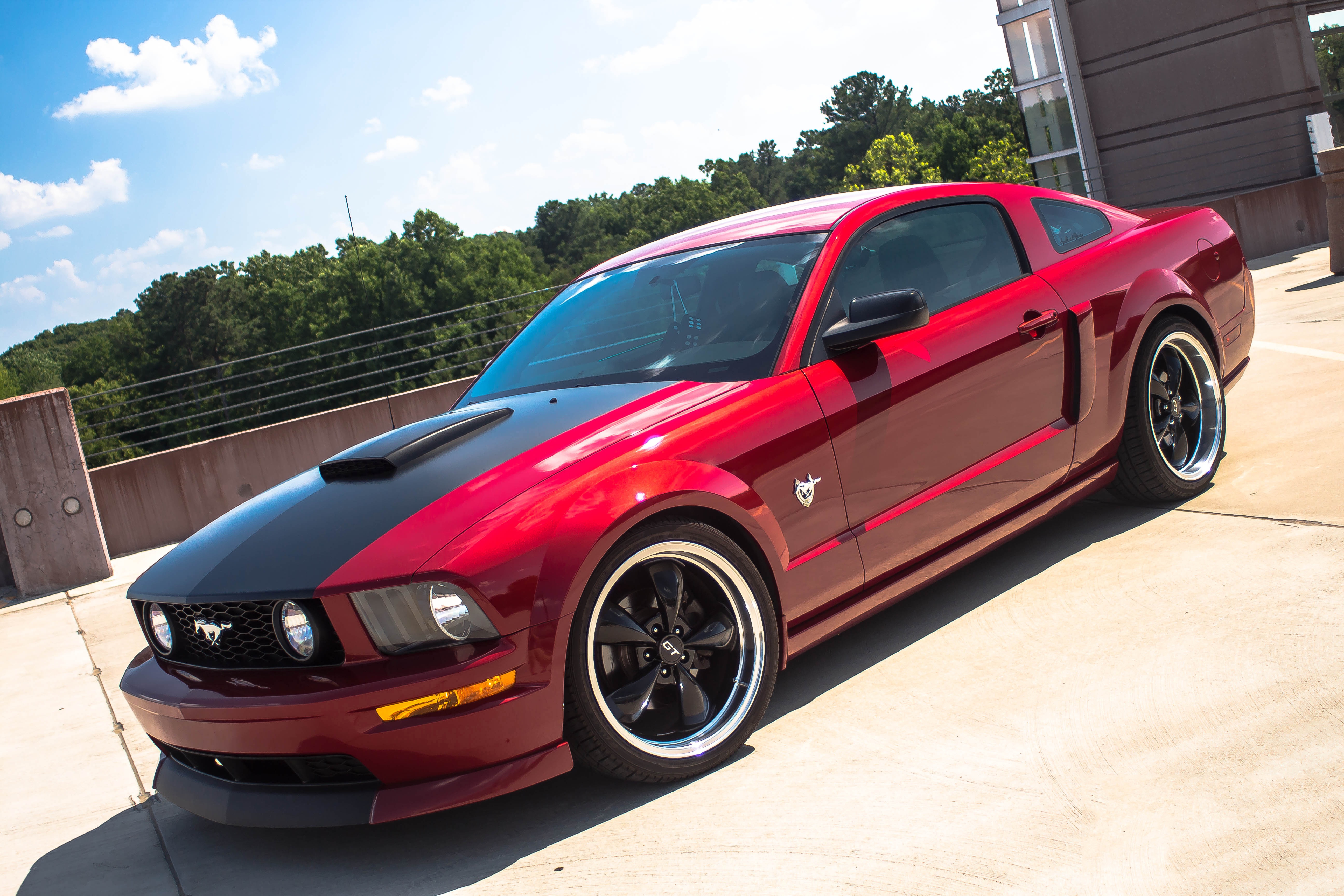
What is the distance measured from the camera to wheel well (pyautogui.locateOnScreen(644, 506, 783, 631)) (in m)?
2.78

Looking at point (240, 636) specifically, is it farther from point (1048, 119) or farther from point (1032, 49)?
point (1032, 49)

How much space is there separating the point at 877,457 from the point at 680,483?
0.76 meters

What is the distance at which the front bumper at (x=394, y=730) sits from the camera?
8.01ft

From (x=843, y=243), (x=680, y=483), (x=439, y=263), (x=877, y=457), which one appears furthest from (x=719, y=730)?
(x=439, y=263)

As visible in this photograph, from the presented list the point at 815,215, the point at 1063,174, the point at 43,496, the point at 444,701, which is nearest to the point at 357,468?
the point at 444,701

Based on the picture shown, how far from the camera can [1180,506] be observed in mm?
4297

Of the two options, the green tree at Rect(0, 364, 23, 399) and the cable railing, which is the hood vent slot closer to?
the cable railing

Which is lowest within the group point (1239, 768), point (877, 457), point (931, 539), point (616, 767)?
point (1239, 768)

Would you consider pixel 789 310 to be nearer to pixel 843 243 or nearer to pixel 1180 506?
pixel 843 243

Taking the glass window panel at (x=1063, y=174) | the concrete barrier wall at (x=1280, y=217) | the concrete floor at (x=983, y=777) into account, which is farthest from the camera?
the glass window panel at (x=1063, y=174)

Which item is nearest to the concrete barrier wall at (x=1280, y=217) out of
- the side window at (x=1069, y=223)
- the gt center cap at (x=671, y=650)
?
the side window at (x=1069, y=223)

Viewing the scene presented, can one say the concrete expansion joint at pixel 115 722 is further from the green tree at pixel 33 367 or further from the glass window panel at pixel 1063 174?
the green tree at pixel 33 367

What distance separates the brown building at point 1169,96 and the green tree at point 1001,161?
190ft

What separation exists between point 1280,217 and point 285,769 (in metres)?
15.6
